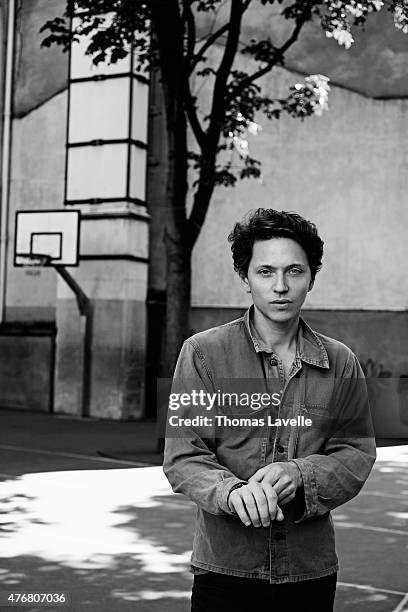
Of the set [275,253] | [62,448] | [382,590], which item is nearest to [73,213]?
[62,448]

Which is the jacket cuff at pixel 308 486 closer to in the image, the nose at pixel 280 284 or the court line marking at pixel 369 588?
the nose at pixel 280 284

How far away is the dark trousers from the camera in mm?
2186

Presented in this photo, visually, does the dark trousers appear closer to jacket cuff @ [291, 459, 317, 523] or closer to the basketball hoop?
jacket cuff @ [291, 459, 317, 523]

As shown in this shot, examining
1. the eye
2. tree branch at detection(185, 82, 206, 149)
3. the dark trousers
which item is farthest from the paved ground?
tree branch at detection(185, 82, 206, 149)

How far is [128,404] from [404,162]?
6.86 metres

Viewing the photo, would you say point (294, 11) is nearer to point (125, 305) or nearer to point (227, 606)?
point (125, 305)

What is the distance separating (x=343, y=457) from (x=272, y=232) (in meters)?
0.60

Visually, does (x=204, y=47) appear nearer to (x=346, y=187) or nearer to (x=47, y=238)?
(x=346, y=187)

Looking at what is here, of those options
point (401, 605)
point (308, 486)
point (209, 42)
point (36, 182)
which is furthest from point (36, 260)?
point (308, 486)

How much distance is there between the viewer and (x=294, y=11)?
12344 mm

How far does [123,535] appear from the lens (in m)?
6.71

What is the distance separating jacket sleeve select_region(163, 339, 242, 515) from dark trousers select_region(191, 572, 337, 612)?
0.24 metres

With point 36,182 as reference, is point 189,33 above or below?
above

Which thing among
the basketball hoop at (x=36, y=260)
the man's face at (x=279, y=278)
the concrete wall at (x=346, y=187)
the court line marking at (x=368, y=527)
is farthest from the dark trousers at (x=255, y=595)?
the basketball hoop at (x=36, y=260)
